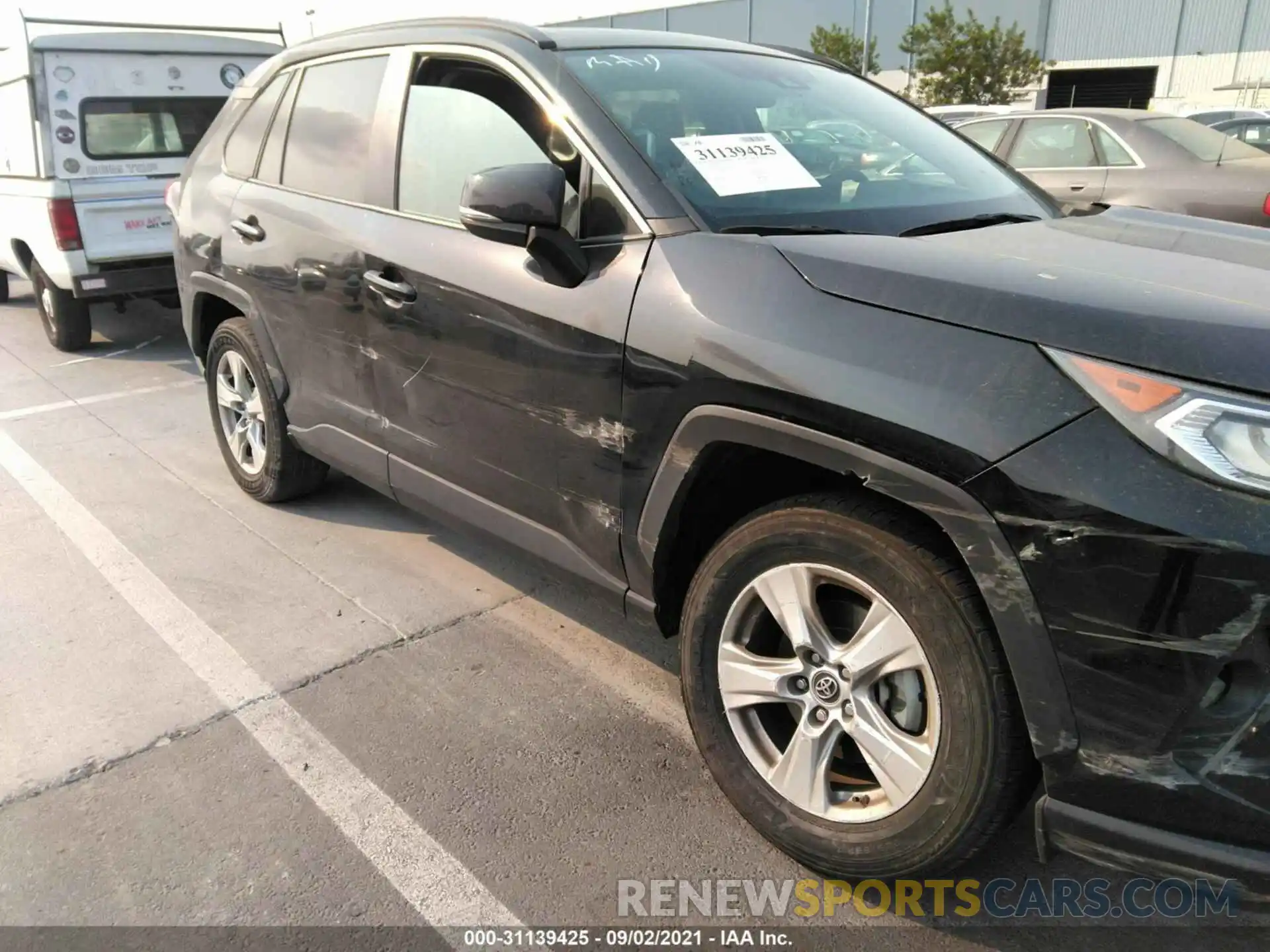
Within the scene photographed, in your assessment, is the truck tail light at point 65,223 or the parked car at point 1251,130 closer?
the truck tail light at point 65,223

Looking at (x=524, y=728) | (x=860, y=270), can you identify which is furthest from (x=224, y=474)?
(x=860, y=270)

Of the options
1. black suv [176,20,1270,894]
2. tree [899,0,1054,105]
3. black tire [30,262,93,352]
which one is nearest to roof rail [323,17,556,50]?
black suv [176,20,1270,894]

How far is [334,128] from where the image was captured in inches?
137

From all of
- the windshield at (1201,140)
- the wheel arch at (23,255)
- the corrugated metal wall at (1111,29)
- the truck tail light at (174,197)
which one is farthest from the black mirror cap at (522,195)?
the corrugated metal wall at (1111,29)

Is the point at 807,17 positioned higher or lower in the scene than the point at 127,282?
higher

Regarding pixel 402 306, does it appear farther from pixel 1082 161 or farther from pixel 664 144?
pixel 1082 161

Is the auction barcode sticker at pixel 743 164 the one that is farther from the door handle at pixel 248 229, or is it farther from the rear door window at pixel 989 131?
the rear door window at pixel 989 131

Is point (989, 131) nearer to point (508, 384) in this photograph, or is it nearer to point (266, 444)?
point (266, 444)

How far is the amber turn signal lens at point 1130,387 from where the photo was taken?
158 centimetres

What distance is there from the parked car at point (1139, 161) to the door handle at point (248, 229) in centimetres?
523

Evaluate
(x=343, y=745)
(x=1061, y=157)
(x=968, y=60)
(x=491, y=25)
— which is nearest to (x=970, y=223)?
(x=491, y=25)

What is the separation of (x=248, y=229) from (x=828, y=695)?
296cm

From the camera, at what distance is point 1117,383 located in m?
1.61

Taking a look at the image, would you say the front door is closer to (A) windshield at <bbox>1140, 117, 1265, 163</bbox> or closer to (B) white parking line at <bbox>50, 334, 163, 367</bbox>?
(B) white parking line at <bbox>50, 334, 163, 367</bbox>
